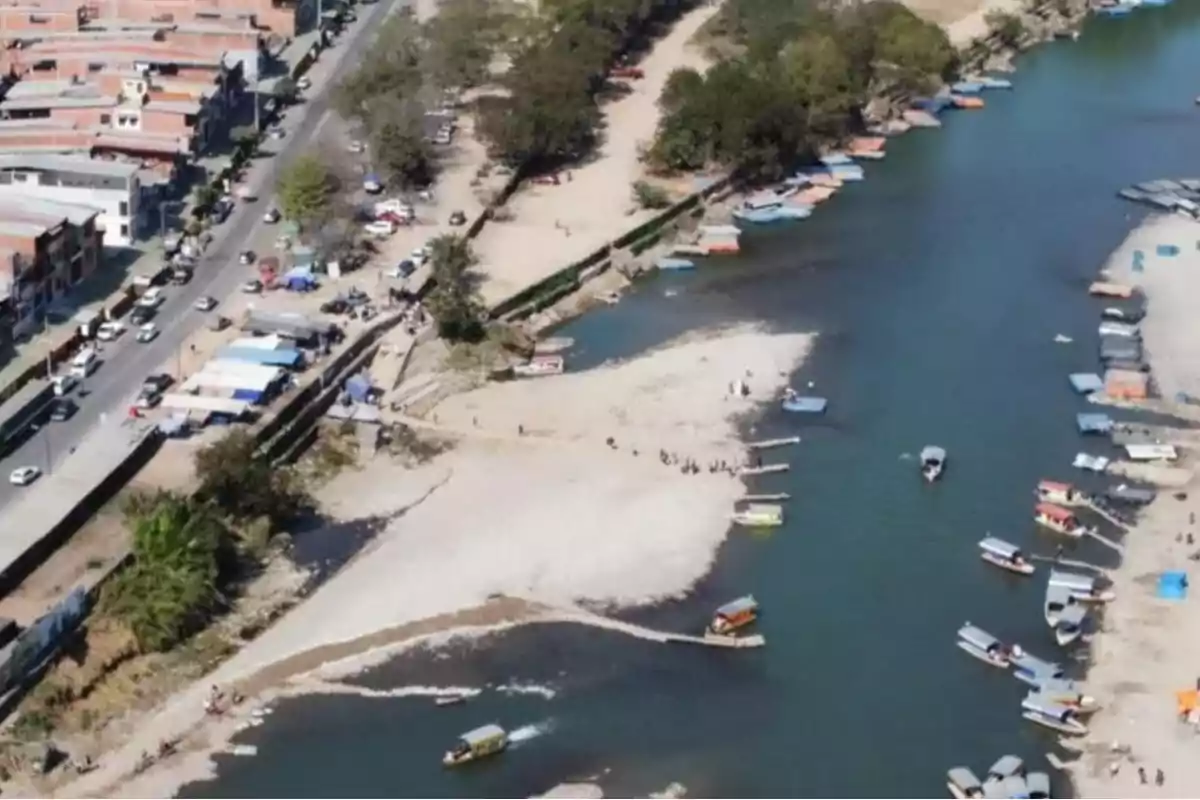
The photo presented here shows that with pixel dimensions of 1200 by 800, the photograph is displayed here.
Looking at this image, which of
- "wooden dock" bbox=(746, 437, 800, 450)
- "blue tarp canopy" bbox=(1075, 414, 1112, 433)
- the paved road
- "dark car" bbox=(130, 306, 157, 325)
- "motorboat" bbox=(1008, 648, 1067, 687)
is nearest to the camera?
"motorboat" bbox=(1008, 648, 1067, 687)

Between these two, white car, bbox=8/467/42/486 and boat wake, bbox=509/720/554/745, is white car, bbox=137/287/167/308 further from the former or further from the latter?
boat wake, bbox=509/720/554/745

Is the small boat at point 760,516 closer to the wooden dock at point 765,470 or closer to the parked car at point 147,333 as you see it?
the wooden dock at point 765,470

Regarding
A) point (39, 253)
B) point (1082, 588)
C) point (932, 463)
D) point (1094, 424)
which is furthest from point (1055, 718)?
point (39, 253)

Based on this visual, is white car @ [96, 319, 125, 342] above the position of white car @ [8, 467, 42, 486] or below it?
above


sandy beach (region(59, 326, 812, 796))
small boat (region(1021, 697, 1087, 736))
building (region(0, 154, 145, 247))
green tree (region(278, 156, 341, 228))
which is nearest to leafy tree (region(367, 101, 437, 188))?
green tree (region(278, 156, 341, 228))

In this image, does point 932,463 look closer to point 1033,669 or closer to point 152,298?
point 1033,669

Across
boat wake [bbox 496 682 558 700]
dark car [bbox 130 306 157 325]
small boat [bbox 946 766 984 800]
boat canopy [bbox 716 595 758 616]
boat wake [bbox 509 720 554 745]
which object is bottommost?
boat wake [bbox 509 720 554 745]

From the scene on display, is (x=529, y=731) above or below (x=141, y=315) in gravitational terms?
below

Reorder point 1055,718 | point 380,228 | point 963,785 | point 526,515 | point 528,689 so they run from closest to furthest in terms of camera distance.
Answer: point 963,785 → point 1055,718 → point 528,689 → point 526,515 → point 380,228
